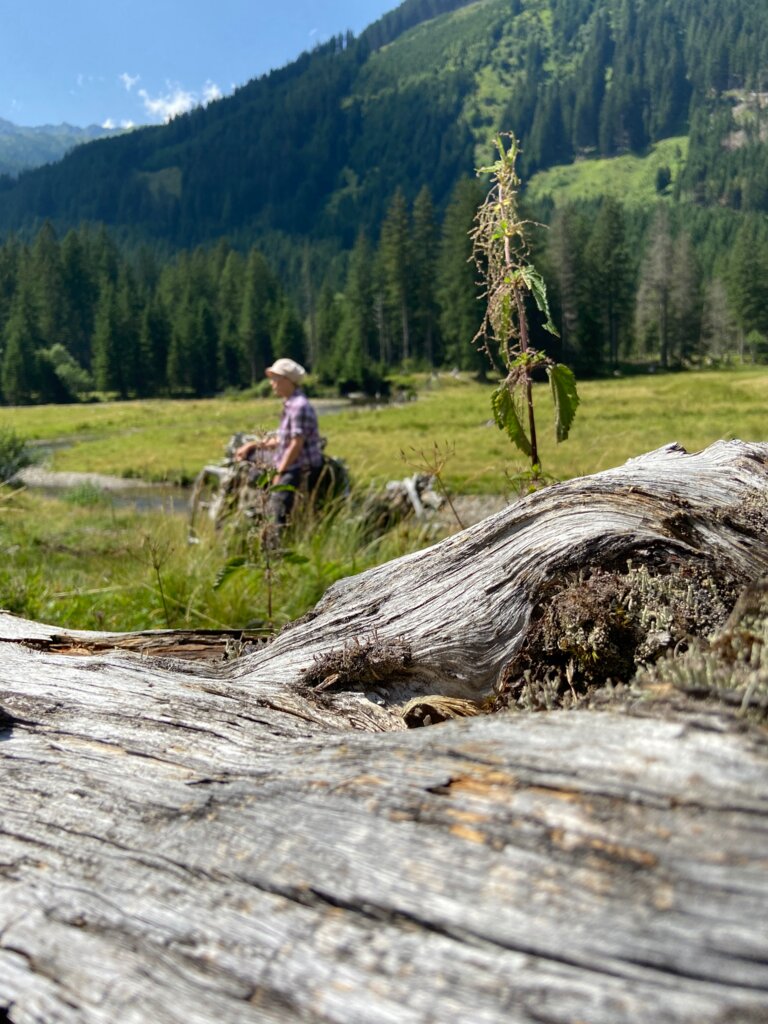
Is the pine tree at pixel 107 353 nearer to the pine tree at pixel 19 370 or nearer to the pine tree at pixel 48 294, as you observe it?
the pine tree at pixel 19 370

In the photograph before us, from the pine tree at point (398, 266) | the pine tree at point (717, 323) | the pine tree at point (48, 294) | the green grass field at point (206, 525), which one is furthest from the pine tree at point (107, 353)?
the pine tree at point (717, 323)

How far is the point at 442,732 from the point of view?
1.70 meters

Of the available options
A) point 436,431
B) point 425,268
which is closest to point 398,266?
point 425,268

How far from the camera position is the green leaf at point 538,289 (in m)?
3.01

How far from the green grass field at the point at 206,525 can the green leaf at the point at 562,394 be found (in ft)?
0.38

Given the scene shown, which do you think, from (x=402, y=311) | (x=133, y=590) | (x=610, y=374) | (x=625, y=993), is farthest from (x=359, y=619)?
(x=402, y=311)

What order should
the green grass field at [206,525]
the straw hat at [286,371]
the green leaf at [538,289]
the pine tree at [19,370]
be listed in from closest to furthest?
the green leaf at [538,289] < the green grass field at [206,525] < the straw hat at [286,371] < the pine tree at [19,370]

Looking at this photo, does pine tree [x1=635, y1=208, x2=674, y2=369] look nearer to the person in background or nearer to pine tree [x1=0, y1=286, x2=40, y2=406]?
pine tree [x1=0, y1=286, x2=40, y2=406]

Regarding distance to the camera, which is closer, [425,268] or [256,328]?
[425,268]

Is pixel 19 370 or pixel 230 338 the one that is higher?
pixel 230 338

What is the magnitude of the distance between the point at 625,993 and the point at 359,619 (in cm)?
197

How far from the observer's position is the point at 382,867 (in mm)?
1366

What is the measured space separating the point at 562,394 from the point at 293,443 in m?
4.79

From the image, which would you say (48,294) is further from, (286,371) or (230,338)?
(286,371)
